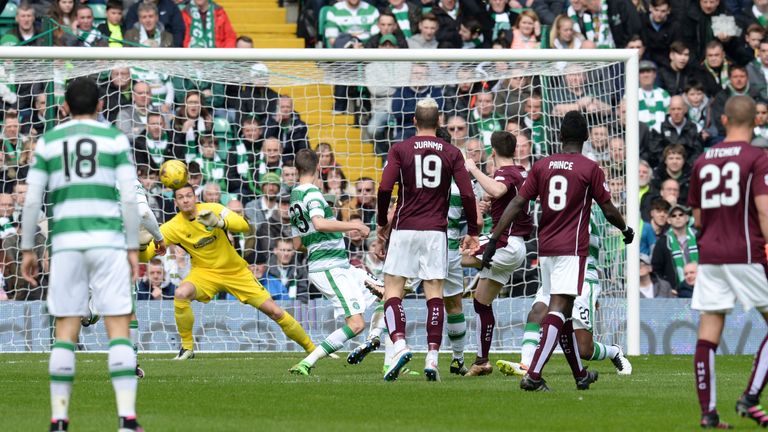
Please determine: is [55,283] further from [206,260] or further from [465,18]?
[465,18]

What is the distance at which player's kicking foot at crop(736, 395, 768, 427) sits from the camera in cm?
885

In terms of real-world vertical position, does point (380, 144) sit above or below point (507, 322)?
above

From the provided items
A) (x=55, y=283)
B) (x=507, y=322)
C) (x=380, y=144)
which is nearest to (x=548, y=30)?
(x=380, y=144)

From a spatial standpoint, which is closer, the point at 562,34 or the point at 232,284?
the point at 232,284

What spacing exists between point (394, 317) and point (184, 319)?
166 inches

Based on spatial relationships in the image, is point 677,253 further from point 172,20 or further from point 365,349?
point 172,20

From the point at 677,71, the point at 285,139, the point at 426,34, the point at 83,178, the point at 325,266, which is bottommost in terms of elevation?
the point at 325,266

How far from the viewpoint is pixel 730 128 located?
29.2 ft

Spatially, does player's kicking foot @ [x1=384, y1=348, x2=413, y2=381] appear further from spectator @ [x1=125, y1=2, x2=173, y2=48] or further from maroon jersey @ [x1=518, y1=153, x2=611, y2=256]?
spectator @ [x1=125, y1=2, x2=173, y2=48]

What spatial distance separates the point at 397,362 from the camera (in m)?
11.8

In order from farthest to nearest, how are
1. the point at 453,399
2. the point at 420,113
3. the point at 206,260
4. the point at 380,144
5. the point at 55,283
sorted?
1. the point at 380,144
2. the point at 206,260
3. the point at 420,113
4. the point at 453,399
5. the point at 55,283

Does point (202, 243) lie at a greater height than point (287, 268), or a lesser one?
greater

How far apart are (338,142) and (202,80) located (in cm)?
256

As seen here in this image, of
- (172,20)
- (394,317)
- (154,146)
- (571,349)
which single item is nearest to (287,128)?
(154,146)
